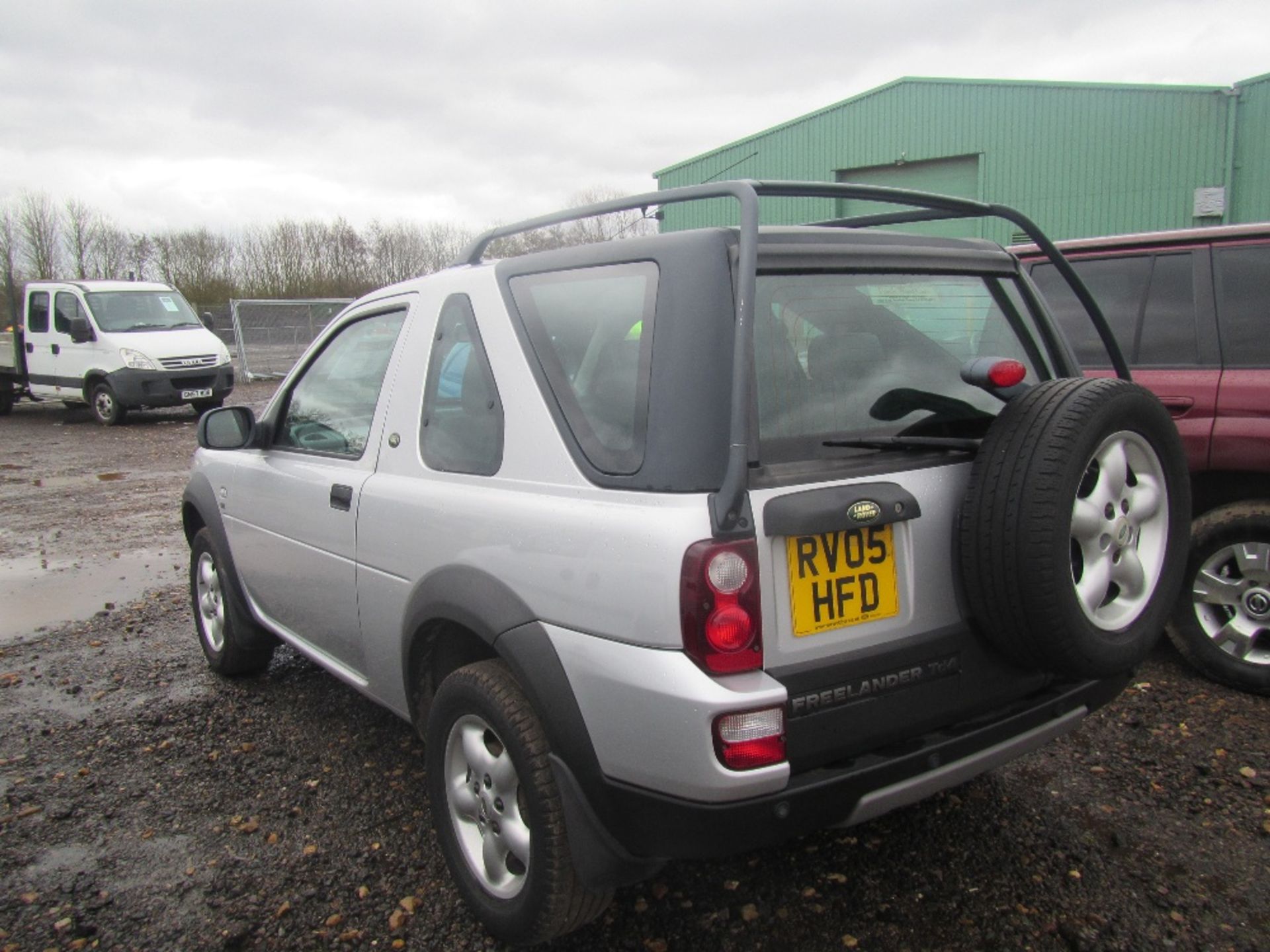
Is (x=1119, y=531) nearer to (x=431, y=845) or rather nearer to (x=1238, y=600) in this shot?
(x=1238, y=600)

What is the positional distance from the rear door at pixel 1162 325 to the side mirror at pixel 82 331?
15.4 metres

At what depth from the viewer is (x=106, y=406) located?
51.4 feet

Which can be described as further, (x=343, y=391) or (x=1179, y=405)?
(x=1179, y=405)

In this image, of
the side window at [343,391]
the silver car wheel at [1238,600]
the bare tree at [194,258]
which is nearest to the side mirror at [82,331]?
the side window at [343,391]

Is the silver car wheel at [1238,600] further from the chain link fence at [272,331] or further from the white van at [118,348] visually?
the chain link fence at [272,331]

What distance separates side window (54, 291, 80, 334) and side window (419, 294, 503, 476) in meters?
15.5

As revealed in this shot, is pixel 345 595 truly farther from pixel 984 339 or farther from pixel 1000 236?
pixel 1000 236

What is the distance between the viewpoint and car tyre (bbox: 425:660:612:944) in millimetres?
2176

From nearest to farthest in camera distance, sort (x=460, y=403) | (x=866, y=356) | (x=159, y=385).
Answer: (x=866, y=356) → (x=460, y=403) → (x=159, y=385)

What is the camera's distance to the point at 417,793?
3.28m

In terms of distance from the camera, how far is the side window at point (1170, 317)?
4.02 m

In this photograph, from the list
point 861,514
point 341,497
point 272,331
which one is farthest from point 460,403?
point 272,331

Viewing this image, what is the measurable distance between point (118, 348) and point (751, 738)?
1583cm

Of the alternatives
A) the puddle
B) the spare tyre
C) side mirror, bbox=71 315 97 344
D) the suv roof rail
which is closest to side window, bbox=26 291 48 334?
side mirror, bbox=71 315 97 344
